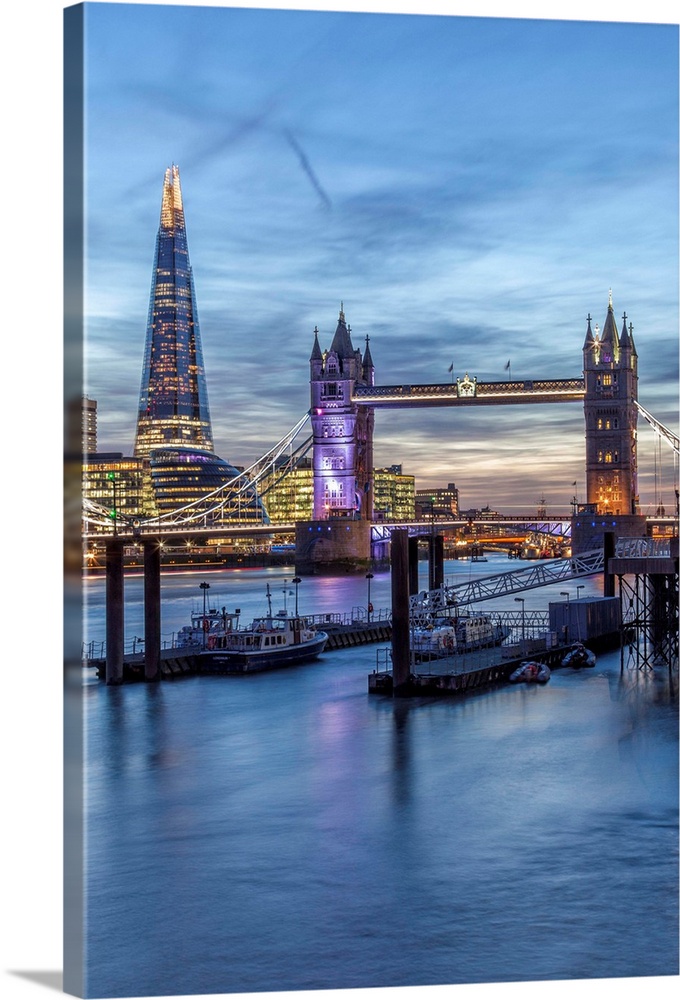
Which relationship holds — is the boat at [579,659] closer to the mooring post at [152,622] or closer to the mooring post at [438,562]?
the mooring post at [438,562]

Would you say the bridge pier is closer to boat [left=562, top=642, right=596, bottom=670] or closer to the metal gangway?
the metal gangway

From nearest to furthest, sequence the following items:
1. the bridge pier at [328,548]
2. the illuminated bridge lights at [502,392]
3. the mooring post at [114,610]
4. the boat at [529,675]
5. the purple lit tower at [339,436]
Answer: the mooring post at [114,610]
the boat at [529,675]
the illuminated bridge lights at [502,392]
the bridge pier at [328,548]
the purple lit tower at [339,436]

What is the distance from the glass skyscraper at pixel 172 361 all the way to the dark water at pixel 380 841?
105093 mm

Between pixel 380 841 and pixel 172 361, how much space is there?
117 meters

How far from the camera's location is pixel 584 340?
73.2 meters

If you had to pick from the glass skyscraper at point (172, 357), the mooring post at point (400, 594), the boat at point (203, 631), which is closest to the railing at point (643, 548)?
the mooring post at point (400, 594)

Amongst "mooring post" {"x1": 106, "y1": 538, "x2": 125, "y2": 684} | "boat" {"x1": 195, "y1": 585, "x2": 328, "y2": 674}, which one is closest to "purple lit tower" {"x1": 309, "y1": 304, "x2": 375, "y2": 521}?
"boat" {"x1": 195, "y1": 585, "x2": 328, "y2": 674}

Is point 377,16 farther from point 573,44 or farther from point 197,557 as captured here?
point 197,557

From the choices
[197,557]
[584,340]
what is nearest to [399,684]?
[584,340]

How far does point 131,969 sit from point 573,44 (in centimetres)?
653

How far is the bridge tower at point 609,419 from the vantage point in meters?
73.2

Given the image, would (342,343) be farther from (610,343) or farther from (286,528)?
(610,343)
